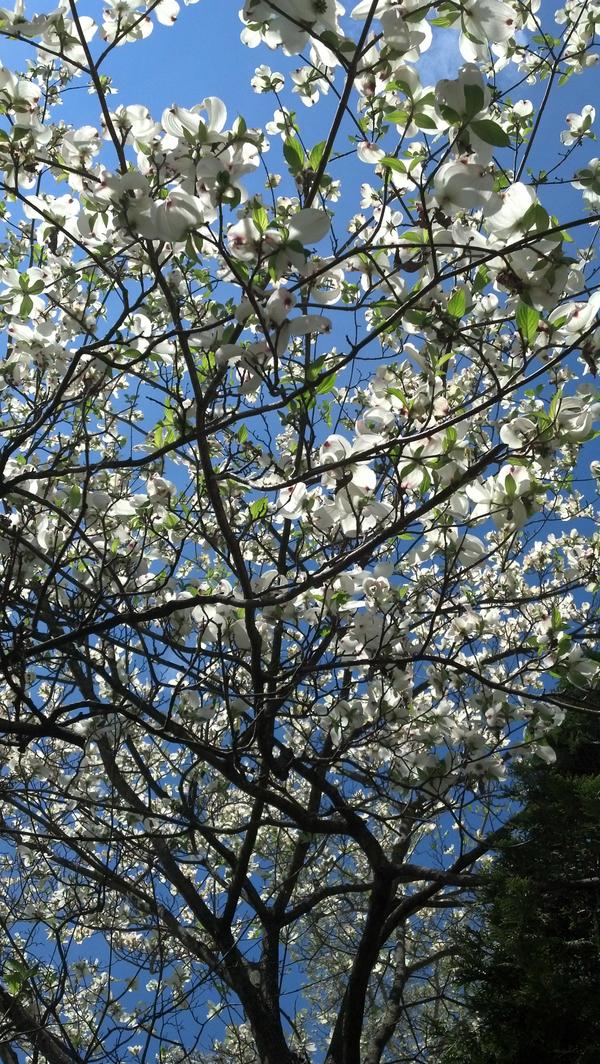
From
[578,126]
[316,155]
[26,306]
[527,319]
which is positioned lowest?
[527,319]

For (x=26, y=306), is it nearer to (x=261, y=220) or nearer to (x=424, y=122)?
(x=261, y=220)

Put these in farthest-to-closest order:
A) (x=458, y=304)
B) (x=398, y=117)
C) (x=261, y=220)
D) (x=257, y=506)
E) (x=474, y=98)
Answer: (x=257, y=506)
(x=458, y=304)
(x=398, y=117)
(x=261, y=220)
(x=474, y=98)

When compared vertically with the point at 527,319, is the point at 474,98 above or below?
above

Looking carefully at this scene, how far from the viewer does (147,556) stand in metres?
2.67

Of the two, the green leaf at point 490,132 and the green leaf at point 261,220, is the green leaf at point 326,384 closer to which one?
A: the green leaf at point 261,220

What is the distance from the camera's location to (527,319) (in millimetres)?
1410

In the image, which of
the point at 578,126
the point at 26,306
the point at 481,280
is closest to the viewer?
the point at 481,280

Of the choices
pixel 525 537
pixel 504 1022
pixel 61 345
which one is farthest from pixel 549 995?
pixel 61 345

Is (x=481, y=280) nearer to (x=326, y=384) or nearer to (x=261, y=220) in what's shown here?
(x=326, y=384)

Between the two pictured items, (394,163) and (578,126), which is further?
(578,126)

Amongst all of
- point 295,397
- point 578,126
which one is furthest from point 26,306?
point 578,126

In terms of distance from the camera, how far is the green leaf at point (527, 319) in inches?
55.4

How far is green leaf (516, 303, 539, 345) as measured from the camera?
1.41 meters

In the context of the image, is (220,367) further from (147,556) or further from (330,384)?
(147,556)
